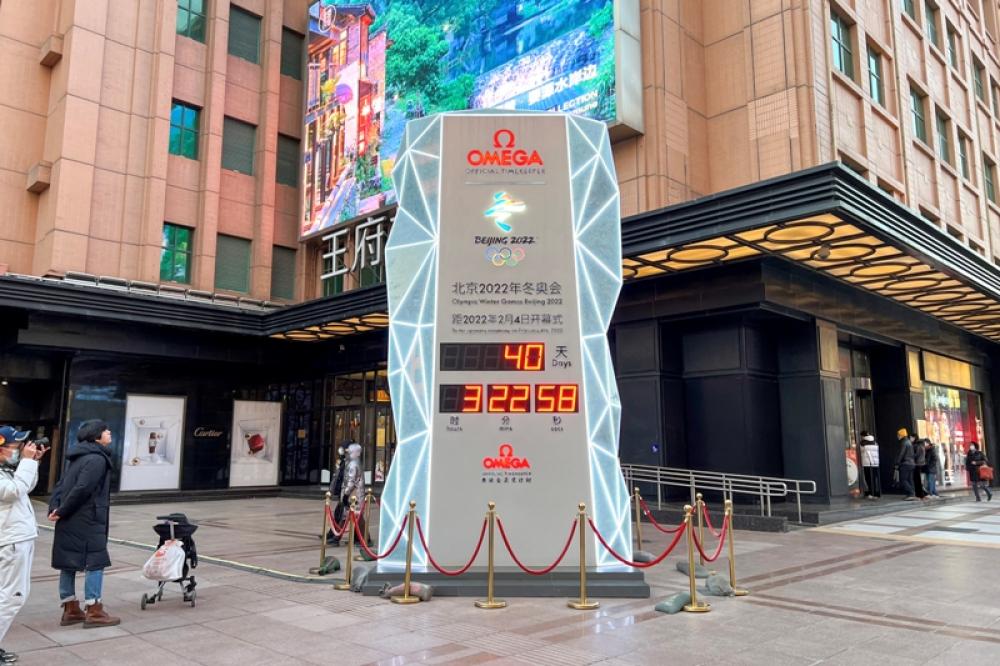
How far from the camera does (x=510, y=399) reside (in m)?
9.23

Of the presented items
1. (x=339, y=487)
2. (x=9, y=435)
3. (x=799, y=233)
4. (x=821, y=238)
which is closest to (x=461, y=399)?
(x=9, y=435)

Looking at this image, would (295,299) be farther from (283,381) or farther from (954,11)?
(954,11)

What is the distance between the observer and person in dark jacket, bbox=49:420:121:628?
22.9 ft

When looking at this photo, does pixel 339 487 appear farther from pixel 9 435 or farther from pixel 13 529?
pixel 9 435

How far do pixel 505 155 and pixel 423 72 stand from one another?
51.5 feet

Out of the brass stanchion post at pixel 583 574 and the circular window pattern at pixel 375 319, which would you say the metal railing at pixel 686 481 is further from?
the circular window pattern at pixel 375 319

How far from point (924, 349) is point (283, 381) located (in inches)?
873

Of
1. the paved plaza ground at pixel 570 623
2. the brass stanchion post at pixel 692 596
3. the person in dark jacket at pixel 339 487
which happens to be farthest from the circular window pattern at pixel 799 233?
the person in dark jacket at pixel 339 487

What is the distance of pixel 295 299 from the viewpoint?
28875mm

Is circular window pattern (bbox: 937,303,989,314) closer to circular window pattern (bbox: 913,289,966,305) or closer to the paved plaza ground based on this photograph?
circular window pattern (bbox: 913,289,966,305)

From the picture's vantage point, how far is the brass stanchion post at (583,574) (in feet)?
26.1

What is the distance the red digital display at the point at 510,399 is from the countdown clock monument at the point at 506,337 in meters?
0.01

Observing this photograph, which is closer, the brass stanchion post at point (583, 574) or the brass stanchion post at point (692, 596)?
the brass stanchion post at point (692, 596)

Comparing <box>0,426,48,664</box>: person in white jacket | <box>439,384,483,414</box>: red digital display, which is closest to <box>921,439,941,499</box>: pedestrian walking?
<box>439,384,483,414</box>: red digital display
